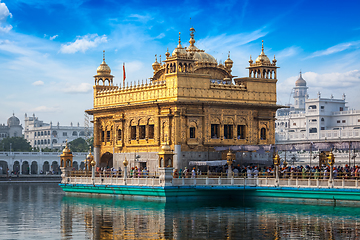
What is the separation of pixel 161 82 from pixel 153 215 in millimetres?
12831

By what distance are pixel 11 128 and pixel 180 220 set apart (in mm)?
157600

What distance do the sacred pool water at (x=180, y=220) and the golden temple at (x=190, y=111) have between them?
218 inches

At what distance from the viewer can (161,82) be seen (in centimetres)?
3928

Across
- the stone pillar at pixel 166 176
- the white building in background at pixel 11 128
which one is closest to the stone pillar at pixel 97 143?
the stone pillar at pixel 166 176

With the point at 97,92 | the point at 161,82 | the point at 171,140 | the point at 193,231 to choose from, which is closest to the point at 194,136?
the point at 171,140

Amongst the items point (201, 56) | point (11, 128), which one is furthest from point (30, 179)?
point (11, 128)

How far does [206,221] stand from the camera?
26094 millimetres

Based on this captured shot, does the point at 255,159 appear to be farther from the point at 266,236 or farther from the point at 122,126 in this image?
the point at 266,236

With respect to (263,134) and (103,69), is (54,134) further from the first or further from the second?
(263,134)

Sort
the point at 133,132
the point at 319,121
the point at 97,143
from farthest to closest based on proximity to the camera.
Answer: the point at 319,121
the point at 97,143
the point at 133,132

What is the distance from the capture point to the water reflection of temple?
22516 mm

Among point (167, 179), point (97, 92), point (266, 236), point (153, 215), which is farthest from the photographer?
point (97, 92)

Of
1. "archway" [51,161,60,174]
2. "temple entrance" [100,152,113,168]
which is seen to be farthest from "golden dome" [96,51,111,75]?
"archway" [51,161,60,174]

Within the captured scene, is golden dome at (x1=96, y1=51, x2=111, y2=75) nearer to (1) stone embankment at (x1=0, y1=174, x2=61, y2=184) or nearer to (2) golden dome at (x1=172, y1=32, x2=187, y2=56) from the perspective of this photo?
(2) golden dome at (x1=172, y1=32, x2=187, y2=56)
